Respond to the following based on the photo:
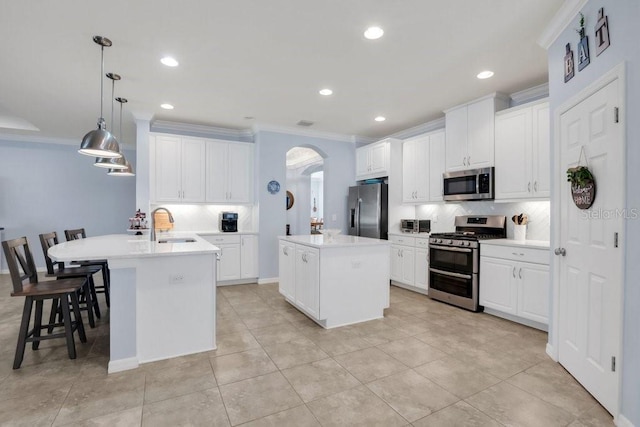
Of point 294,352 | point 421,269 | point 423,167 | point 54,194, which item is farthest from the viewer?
point 54,194

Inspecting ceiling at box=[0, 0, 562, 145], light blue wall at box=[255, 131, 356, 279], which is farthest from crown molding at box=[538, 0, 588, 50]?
light blue wall at box=[255, 131, 356, 279]

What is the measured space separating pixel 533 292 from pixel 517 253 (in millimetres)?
415

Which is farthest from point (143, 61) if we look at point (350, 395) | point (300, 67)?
point (350, 395)

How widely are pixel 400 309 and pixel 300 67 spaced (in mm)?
3040

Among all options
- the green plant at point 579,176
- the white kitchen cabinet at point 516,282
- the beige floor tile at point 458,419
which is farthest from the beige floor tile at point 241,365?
the white kitchen cabinet at point 516,282

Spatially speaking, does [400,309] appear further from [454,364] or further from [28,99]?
[28,99]

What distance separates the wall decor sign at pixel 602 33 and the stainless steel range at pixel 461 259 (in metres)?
Result: 2.27

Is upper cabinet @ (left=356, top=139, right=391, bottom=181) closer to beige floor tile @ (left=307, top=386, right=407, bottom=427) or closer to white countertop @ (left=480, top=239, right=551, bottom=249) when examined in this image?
white countertop @ (left=480, top=239, right=551, bottom=249)

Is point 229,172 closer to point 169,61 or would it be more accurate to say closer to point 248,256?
point 248,256

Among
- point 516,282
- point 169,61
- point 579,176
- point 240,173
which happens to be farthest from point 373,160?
point 579,176

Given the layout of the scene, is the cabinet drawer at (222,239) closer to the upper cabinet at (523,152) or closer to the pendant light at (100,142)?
the pendant light at (100,142)

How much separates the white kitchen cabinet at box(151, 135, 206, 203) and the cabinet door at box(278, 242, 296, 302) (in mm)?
2012

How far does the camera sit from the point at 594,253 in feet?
6.57

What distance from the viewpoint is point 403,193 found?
5.30 m
